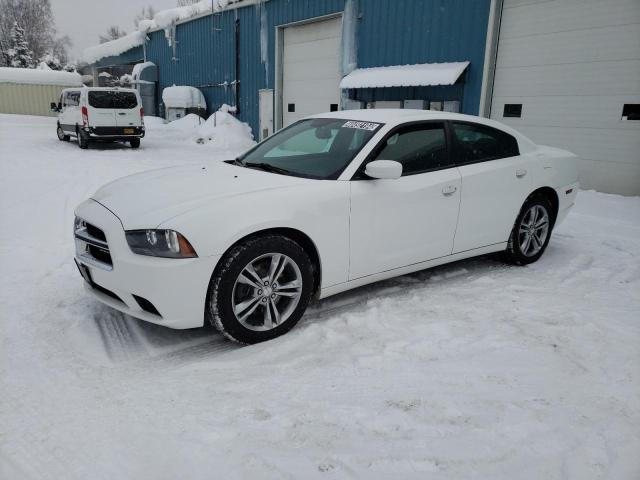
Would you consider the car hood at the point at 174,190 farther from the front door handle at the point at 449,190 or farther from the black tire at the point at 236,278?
the front door handle at the point at 449,190

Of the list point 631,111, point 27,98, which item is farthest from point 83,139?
point 27,98

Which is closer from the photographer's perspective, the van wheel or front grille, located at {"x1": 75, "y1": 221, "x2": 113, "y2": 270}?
front grille, located at {"x1": 75, "y1": 221, "x2": 113, "y2": 270}

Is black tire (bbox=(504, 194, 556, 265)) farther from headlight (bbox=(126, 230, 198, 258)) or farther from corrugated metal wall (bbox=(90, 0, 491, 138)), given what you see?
corrugated metal wall (bbox=(90, 0, 491, 138))

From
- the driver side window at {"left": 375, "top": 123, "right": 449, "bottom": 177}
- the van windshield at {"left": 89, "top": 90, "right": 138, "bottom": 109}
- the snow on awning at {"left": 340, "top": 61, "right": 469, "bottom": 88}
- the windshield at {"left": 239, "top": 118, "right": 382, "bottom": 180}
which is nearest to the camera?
the windshield at {"left": 239, "top": 118, "right": 382, "bottom": 180}

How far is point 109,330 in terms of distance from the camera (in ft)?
11.0

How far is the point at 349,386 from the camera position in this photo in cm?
273

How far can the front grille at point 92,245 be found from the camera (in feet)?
10.1

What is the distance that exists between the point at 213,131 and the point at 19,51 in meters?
52.0

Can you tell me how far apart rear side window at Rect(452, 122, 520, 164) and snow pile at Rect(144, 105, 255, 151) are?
490 inches

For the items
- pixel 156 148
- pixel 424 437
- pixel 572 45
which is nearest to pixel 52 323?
pixel 424 437

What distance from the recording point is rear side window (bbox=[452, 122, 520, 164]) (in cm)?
423

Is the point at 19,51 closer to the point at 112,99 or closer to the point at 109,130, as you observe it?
the point at 112,99

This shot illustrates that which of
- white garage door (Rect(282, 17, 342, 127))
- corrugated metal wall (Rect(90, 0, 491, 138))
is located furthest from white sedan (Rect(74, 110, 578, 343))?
white garage door (Rect(282, 17, 342, 127))

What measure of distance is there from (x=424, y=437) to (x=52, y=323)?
264cm
